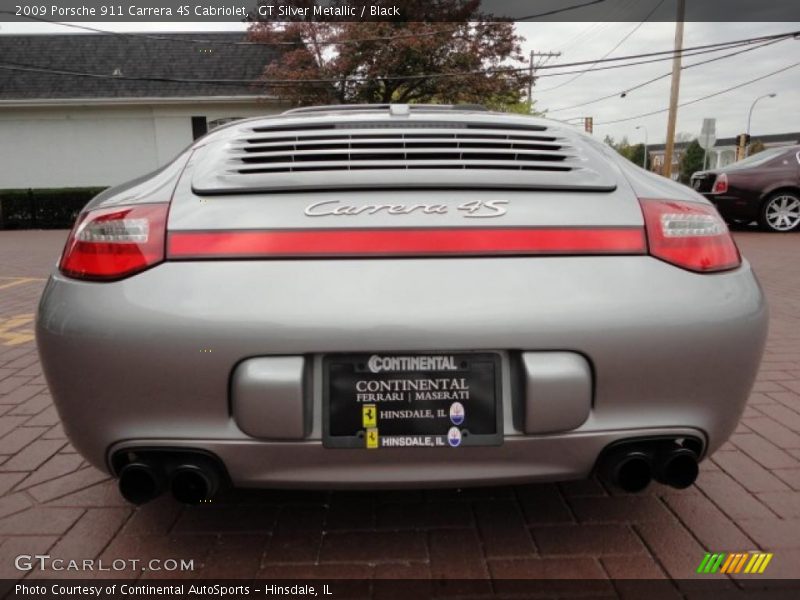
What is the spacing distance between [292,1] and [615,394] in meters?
19.2

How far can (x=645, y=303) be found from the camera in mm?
1424

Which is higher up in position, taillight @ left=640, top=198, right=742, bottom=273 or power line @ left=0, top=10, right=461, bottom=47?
power line @ left=0, top=10, right=461, bottom=47

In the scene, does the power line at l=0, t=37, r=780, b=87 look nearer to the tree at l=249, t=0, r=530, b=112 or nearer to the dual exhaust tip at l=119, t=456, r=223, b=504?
the tree at l=249, t=0, r=530, b=112

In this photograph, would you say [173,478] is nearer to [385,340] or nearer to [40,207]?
[385,340]

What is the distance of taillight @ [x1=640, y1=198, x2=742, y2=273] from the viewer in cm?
152

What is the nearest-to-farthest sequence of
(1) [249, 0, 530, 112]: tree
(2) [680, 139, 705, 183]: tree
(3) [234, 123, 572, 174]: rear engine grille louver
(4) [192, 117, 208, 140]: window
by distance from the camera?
1. (3) [234, 123, 572, 174]: rear engine grille louver
2. (1) [249, 0, 530, 112]: tree
3. (4) [192, 117, 208, 140]: window
4. (2) [680, 139, 705, 183]: tree

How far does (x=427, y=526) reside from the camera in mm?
1854

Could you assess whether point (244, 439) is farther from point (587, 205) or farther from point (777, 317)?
point (777, 317)

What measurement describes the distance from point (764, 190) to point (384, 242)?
448 inches

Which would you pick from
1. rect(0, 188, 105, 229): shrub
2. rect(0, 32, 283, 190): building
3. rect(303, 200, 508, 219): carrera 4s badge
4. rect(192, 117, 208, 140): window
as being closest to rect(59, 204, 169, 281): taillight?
rect(303, 200, 508, 219): carrera 4s badge

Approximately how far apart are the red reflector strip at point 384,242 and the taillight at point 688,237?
127 mm

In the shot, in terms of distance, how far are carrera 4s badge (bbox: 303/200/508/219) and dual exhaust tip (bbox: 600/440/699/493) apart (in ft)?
2.19

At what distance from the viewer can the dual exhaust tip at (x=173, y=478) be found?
146 cm

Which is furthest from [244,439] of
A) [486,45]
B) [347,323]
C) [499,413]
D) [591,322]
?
[486,45]
